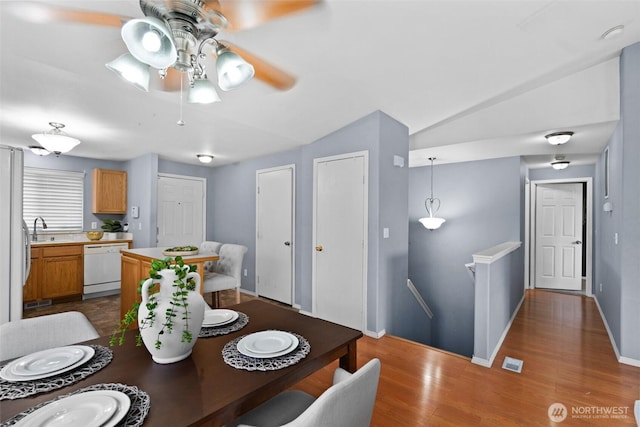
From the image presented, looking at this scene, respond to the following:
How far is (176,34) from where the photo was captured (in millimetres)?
1645

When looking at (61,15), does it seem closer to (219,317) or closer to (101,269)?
(219,317)

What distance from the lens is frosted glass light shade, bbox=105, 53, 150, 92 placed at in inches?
64.1

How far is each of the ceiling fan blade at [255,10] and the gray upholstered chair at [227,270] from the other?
8.11ft

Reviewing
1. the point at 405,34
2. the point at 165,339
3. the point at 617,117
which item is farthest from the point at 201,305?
the point at 617,117

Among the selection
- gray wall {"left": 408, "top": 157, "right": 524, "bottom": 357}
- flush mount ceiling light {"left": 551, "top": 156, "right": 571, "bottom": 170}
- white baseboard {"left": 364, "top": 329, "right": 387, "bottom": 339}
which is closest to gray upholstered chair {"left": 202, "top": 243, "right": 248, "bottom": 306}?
white baseboard {"left": 364, "top": 329, "right": 387, "bottom": 339}

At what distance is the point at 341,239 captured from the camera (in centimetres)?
352

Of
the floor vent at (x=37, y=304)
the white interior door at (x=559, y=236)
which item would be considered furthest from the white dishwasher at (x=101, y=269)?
the white interior door at (x=559, y=236)

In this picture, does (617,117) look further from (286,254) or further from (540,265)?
(286,254)

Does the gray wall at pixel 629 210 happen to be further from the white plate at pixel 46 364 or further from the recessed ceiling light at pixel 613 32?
the white plate at pixel 46 364

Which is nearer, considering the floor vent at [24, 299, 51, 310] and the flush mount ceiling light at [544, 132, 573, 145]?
the flush mount ceiling light at [544, 132, 573, 145]

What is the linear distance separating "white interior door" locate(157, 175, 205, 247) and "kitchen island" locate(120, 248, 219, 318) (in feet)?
5.45

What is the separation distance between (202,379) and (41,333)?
0.99 m

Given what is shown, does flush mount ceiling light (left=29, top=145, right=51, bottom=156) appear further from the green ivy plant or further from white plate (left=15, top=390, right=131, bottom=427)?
white plate (left=15, top=390, right=131, bottom=427)

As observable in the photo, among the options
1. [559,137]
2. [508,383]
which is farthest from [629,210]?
[508,383]
